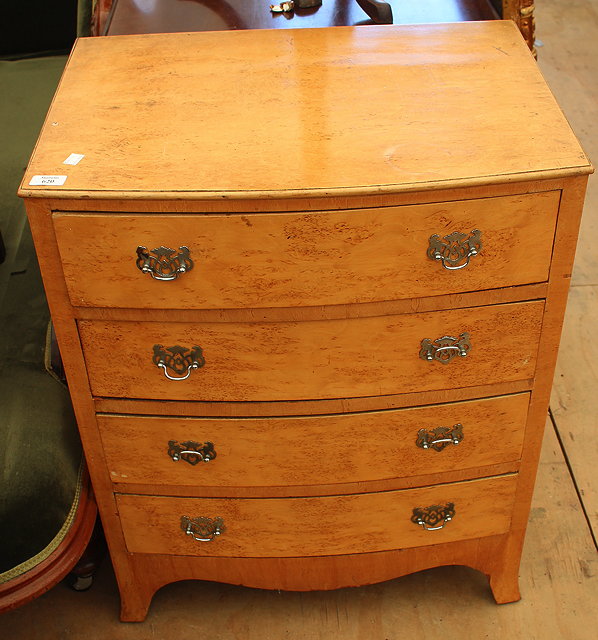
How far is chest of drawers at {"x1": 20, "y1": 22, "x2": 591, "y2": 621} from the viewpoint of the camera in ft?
3.85

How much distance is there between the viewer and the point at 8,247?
6.85 ft

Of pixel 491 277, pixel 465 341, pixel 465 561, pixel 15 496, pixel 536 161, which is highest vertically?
pixel 536 161

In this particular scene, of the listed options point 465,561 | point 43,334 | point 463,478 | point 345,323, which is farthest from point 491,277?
point 43,334

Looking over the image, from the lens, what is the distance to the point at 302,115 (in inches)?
50.4

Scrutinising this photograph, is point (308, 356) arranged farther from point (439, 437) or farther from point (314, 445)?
point (439, 437)

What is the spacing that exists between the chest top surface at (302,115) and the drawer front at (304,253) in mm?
44

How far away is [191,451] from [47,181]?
0.51 m

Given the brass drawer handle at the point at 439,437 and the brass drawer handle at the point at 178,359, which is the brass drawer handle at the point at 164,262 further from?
the brass drawer handle at the point at 439,437

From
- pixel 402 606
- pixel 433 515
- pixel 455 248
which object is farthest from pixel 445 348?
pixel 402 606

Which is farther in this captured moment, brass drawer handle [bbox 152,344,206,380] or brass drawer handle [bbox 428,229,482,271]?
brass drawer handle [bbox 152,344,206,380]

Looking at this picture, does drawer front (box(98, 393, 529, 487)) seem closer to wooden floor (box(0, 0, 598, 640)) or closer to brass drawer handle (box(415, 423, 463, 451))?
brass drawer handle (box(415, 423, 463, 451))

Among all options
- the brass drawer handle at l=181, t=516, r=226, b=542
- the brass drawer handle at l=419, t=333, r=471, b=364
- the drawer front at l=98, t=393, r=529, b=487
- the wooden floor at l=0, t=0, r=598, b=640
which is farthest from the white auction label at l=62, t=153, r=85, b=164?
the wooden floor at l=0, t=0, r=598, b=640

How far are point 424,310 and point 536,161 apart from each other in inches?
10.4

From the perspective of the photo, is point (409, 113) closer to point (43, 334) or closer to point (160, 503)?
point (160, 503)
